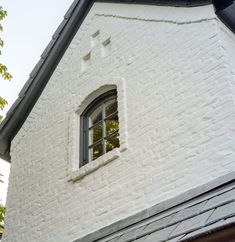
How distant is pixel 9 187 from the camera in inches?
293

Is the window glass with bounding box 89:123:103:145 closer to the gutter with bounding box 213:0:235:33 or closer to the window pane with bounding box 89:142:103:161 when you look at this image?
the window pane with bounding box 89:142:103:161

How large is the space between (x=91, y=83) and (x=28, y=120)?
1.79m

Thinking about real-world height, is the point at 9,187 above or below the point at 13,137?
below

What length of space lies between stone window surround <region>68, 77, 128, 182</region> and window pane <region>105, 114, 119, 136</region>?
15.0 inches

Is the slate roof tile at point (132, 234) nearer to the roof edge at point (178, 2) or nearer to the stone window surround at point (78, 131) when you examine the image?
the stone window surround at point (78, 131)

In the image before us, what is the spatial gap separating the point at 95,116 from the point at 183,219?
124 inches

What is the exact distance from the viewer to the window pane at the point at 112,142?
240 inches

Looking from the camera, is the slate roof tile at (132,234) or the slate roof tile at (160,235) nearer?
the slate roof tile at (160,235)

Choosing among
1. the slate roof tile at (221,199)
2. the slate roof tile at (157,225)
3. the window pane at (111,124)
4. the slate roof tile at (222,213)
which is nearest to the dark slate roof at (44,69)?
the window pane at (111,124)

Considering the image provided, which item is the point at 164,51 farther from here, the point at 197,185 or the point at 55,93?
the point at 55,93

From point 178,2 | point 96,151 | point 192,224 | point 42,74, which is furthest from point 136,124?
point 42,74

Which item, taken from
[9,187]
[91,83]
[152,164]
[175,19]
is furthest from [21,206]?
[175,19]

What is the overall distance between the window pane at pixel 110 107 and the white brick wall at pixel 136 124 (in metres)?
0.33

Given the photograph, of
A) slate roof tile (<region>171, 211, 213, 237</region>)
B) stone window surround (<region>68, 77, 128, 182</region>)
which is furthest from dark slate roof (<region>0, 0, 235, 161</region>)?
slate roof tile (<region>171, 211, 213, 237</region>)
